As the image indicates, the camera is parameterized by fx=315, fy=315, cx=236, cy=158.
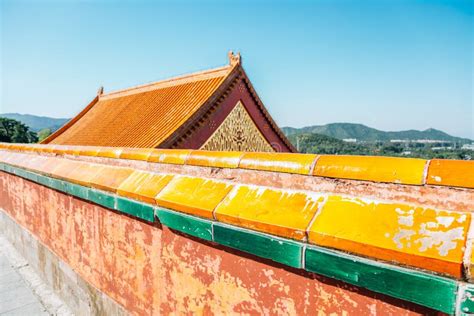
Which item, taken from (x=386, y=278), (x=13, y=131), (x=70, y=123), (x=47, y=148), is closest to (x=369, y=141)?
(x=13, y=131)

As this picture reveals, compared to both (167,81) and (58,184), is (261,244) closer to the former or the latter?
(58,184)

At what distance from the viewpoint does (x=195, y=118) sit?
28.7 ft

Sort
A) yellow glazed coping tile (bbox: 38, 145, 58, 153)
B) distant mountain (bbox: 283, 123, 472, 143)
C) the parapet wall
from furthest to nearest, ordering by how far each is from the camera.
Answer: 1. distant mountain (bbox: 283, 123, 472, 143)
2. yellow glazed coping tile (bbox: 38, 145, 58, 153)
3. the parapet wall

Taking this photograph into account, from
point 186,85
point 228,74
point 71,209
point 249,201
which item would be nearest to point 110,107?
point 186,85

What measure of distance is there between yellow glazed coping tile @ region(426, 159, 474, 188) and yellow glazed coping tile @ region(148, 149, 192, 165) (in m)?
1.54

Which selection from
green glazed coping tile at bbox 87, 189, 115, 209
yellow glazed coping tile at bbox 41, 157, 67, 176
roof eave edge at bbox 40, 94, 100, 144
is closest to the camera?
green glazed coping tile at bbox 87, 189, 115, 209

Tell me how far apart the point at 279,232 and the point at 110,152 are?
2.20 meters

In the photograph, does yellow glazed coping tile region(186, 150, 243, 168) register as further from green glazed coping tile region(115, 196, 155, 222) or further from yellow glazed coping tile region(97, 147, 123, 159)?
yellow glazed coping tile region(97, 147, 123, 159)

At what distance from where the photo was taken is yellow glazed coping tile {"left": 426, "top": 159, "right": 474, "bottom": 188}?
110 cm

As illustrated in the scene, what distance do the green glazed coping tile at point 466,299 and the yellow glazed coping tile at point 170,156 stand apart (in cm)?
171

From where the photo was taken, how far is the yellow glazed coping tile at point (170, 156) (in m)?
2.28

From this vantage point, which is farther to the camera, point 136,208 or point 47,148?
point 47,148

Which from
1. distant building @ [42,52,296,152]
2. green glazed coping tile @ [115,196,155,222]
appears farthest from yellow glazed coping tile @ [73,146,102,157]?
distant building @ [42,52,296,152]

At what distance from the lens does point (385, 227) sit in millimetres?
1174
